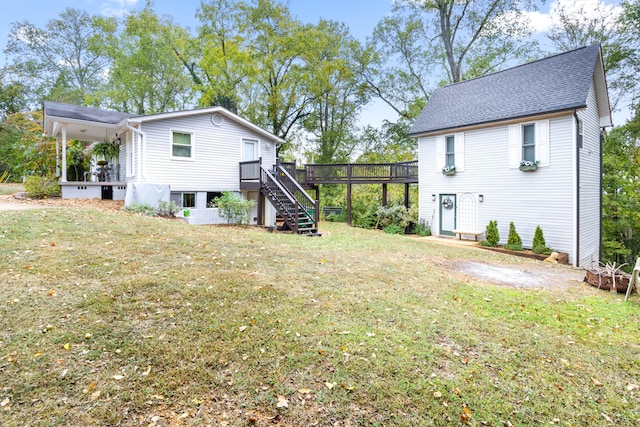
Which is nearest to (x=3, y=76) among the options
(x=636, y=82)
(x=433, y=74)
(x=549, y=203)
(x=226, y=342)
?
(x=433, y=74)

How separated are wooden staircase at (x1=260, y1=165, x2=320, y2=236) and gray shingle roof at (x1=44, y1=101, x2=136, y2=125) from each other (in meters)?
6.86

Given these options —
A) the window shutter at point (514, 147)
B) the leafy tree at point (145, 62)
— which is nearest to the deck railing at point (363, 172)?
the window shutter at point (514, 147)

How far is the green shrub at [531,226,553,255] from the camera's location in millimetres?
11430

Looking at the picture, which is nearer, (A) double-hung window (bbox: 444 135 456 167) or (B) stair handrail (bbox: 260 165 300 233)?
(B) stair handrail (bbox: 260 165 300 233)

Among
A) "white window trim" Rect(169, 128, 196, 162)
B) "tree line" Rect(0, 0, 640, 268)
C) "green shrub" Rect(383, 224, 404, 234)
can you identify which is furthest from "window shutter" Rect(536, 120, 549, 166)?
"white window trim" Rect(169, 128, 196, 162)

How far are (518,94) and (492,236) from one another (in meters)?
5.83

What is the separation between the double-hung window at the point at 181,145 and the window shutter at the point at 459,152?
11.3 metres

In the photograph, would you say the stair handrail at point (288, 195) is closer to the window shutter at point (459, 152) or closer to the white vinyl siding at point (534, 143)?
the window shutter at point (459, 152)

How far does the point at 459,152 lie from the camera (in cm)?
1441

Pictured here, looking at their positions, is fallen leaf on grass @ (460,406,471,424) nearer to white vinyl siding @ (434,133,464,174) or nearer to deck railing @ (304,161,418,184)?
white vinyl siding @ (434,133,464,174)

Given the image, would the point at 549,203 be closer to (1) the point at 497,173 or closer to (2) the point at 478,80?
A: (1) the point at 497,173

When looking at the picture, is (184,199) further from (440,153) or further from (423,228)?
(440,153)

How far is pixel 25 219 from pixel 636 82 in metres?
28.0

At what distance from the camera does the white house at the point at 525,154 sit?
1145cm
